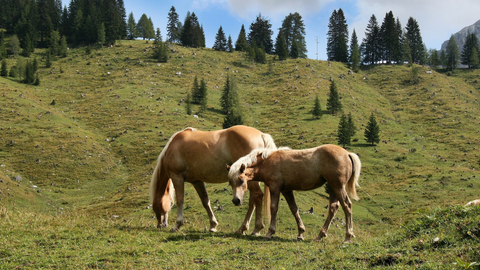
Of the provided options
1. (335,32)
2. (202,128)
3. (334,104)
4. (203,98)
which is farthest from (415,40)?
(202,128)

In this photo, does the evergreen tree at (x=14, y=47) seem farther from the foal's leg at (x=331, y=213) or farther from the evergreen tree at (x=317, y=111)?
the foal's leg at (x=331, y=213)

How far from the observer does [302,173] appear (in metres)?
9.40

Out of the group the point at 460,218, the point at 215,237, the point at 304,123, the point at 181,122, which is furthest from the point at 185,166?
the point at 304,123

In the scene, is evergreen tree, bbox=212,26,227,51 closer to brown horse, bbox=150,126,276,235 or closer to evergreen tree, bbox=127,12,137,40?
evergreen tree, bbox=127,12,137,40

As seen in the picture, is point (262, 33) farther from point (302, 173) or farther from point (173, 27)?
point (302, 173)

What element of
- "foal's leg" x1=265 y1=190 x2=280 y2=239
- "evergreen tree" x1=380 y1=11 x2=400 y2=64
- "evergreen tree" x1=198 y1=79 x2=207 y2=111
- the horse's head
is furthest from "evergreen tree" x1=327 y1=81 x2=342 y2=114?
"evergreen tree" x1=380 y1=11 x2=400 y2=64

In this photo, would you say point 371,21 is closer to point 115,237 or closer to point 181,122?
point 181,122

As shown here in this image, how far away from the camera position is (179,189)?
11.1 meters

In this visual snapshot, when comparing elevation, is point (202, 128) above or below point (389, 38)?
below

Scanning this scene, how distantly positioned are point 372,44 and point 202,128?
107 metres

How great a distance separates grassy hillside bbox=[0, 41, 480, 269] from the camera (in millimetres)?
7141

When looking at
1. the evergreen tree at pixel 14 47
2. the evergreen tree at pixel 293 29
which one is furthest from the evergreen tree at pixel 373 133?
the evergreen tree at pixel 14 47

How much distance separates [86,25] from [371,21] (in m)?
117

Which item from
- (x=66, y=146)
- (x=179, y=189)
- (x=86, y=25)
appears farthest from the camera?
(x=86, y=25)
